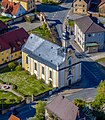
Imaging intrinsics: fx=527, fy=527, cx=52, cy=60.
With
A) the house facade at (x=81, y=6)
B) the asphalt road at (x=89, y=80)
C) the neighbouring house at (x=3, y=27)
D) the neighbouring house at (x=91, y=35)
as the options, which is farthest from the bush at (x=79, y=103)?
the house facade at (x=81, y=6)

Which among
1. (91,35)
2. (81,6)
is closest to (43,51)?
(91,35)

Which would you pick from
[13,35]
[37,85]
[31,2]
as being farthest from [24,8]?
[37,85]

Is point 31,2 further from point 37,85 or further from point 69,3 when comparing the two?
point 37,85

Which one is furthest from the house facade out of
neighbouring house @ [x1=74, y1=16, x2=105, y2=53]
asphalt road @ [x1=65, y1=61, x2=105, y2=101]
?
asphalt road @ [x1=65, y1=61, x2=105, y2=101]

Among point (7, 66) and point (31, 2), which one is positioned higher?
point (31, 2)

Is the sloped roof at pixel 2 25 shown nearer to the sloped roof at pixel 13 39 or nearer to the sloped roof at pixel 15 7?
the sloped roof at pixel 15 7

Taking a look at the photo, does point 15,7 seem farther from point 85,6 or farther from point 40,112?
point 40,112
